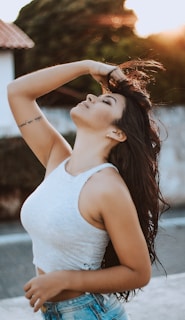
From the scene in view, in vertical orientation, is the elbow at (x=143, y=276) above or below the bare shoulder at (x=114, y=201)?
below

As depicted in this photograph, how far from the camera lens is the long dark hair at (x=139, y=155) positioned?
1873mm

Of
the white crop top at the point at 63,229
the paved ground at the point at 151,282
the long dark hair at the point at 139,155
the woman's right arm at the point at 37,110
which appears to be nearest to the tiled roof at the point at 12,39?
the paved ground at the point at 151,282

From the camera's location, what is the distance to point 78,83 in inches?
564

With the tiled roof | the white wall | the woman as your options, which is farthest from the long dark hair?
the tiled roof

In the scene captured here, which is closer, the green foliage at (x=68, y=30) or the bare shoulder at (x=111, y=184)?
the bare shoulder at (x=111, y=184)

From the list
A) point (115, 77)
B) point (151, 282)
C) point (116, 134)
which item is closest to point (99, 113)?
point (116, 134)

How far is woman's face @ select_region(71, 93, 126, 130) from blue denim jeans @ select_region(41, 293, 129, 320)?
0.51 m

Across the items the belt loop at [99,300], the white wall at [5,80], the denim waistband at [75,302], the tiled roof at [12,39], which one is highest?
the denim waistband at [75,302]

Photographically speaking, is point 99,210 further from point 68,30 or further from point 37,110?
point 68,30

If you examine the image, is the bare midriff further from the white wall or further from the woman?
the white wall

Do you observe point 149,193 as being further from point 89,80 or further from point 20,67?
point 20,67

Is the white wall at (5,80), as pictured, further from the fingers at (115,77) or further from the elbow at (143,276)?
the elbow at (143,276)

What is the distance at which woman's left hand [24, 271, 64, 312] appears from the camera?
1732mm

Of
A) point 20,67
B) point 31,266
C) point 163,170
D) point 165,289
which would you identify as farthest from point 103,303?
point 20,67
